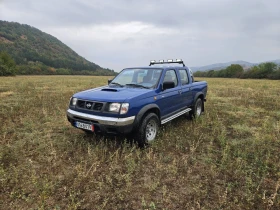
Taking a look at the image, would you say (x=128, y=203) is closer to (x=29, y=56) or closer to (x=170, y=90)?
(x=170, y=90)

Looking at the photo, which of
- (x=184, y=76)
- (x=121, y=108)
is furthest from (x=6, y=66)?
(x=121, y=108)

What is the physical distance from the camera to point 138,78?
5.16 metres

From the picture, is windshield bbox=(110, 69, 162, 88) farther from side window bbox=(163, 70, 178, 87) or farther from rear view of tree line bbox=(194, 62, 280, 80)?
rear view of tree line bbox=(194, 62, 280, 80)

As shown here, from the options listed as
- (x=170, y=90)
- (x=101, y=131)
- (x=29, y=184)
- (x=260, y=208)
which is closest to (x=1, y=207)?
(x=29, y=184)

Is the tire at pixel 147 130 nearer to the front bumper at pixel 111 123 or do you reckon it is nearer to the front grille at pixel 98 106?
the front bumper at pixel 111 123

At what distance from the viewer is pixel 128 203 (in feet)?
8.91

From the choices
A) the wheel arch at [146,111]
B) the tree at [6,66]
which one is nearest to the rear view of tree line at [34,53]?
the tree at [6,66]

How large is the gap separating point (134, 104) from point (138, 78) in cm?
141

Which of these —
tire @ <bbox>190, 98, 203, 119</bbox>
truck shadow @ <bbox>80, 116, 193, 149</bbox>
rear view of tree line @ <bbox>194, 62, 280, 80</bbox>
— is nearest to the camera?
truck shadow @ <bbox>80, 116, 193, 149</bbox>

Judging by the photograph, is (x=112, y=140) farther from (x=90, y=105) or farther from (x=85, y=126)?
(x=90, y=105)

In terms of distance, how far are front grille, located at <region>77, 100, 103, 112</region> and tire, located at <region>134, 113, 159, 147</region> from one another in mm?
921

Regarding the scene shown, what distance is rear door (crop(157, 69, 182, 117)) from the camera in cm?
480

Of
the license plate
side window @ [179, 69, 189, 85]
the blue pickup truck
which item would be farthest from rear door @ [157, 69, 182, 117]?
the license plate

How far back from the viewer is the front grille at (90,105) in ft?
13.2
